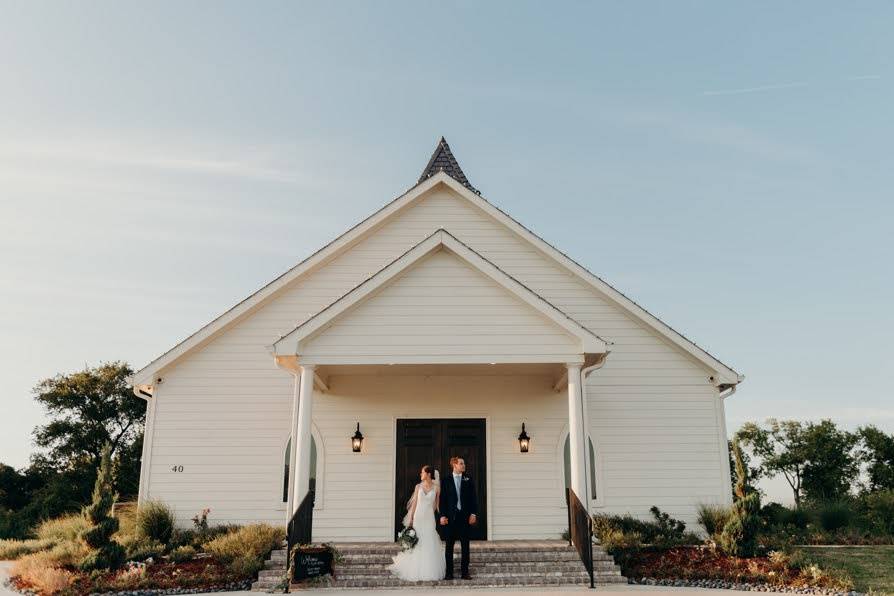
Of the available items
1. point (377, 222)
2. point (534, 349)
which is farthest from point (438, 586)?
point (377, 222)

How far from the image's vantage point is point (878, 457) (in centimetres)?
3078

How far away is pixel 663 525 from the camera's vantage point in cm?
1352

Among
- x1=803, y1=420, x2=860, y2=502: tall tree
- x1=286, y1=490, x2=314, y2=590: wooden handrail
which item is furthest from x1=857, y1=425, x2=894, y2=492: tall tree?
x1=286, y1=490, x2=314, y2=590: wooden handrail

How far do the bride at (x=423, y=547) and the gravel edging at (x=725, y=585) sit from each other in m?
3.03

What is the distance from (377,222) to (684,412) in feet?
25.1

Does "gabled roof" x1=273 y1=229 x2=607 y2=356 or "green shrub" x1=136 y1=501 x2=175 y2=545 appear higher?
"gabled roof" x1=273 y1=229 x2=607 y2=356

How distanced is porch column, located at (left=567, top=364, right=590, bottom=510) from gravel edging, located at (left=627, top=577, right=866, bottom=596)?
143cm

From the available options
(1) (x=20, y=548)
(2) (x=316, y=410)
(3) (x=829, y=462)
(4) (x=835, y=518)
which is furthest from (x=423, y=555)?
(3) (x=829, y=462)

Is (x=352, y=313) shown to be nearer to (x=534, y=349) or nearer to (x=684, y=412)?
(x=534, y=349)

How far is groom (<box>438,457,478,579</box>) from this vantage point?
10.5m

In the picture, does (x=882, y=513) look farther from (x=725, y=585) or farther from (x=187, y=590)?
(x=187, y=590)

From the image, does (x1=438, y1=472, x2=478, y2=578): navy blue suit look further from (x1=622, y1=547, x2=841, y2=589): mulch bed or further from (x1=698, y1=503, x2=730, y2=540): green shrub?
(x1=698, y1=503, x2=730, y2=540): green shrub

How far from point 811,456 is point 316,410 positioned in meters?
27.1

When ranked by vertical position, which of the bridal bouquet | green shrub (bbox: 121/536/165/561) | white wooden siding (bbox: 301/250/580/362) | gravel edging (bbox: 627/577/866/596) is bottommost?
gravel edging (bbox: 627/577/866/596)
